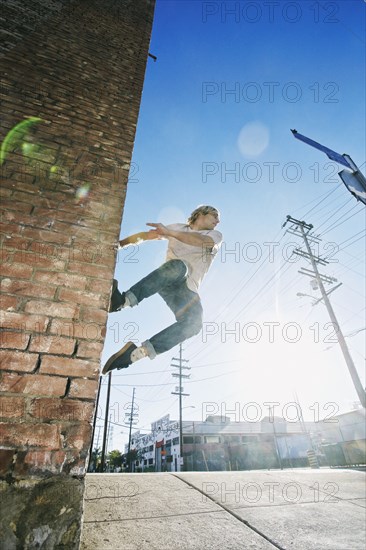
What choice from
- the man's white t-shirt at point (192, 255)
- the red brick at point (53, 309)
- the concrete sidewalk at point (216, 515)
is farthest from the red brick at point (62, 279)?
the concrete sidewalk at point (216, 515)

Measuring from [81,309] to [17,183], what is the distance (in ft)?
3.19

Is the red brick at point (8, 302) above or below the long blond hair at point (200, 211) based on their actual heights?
below

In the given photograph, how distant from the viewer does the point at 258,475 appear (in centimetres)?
377

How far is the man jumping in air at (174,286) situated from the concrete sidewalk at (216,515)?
0.95 m

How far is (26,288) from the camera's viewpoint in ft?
4.71

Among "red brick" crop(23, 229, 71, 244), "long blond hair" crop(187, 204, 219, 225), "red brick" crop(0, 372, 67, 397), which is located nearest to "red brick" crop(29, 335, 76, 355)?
"red brick" crop(0, 372, 67, 397)

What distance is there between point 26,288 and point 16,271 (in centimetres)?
12

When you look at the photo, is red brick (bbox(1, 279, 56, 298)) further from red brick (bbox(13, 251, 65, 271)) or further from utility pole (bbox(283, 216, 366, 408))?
utility pole (bbox(283, 216, 366, 408))

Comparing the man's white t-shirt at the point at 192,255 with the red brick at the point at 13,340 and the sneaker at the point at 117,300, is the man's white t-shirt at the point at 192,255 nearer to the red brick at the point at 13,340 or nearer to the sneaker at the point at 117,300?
the sneaker at the point at 117,300

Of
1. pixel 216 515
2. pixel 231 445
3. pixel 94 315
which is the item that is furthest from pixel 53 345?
pixel 231 445

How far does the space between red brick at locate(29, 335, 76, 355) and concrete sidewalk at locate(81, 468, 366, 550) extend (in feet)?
3.35

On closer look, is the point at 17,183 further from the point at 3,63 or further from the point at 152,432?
the point at 152,432

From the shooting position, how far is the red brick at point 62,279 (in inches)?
58.9

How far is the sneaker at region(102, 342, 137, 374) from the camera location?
213 cm
